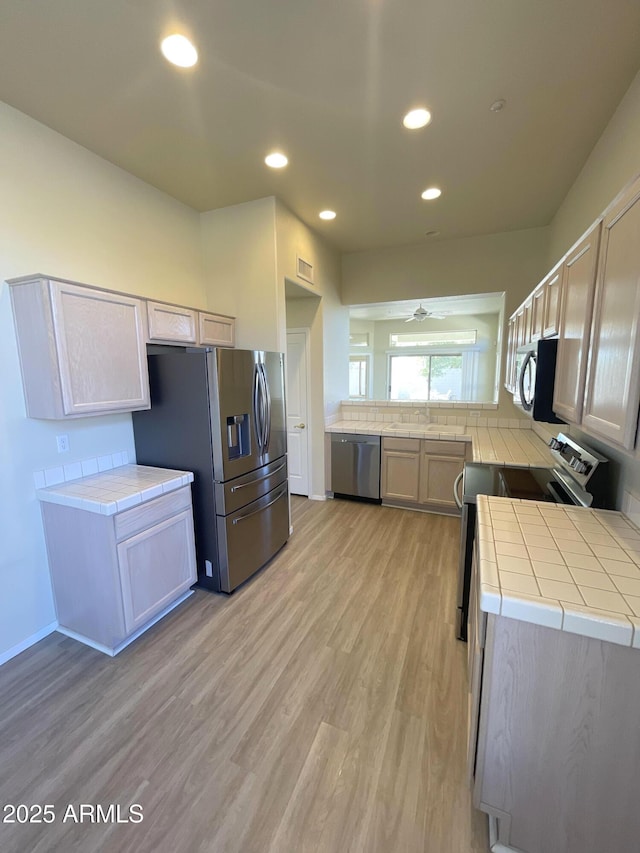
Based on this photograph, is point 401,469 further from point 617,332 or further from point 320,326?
point 617,332

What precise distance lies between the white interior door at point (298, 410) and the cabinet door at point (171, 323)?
5.24 ft

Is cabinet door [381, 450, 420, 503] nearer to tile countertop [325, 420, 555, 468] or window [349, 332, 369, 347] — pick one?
tile countertop [325, 420, 555, 468]

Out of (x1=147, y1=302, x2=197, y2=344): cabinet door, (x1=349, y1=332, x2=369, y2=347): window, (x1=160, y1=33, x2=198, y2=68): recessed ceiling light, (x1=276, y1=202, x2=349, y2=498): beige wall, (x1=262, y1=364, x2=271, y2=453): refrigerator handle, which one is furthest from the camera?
(x1=349, y1=332, x2=369, y2=347): window

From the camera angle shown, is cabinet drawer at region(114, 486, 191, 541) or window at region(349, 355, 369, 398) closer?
Answer: cabinet drawer at region(114, 486, 191, 541)

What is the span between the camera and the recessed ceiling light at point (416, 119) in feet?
6.55

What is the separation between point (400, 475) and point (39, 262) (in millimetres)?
3567

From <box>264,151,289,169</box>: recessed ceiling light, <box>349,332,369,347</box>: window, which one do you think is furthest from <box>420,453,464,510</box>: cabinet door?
<box>349,332,369,347</box>: window

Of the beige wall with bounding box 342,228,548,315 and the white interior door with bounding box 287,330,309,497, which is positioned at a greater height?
the beige wall with bounding box 342,228,548,315

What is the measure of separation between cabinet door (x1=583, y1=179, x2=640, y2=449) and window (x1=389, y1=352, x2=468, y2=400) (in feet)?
20.2

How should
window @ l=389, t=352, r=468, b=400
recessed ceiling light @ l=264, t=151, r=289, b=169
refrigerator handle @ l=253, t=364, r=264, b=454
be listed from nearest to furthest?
recessed ceiling light @ l=264, t=151, r=289, b=169
refrigerator handle @ l=253, t=364, r=264, b=454
window @ l=389, t=352, r=468, b=400

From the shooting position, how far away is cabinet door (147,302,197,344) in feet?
8.17

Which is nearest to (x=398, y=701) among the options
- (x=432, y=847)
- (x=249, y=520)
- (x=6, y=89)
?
(x=432, y=847)

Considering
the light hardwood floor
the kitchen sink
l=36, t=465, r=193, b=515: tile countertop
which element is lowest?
the light hardwood floor

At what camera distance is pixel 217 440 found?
7.98ft
